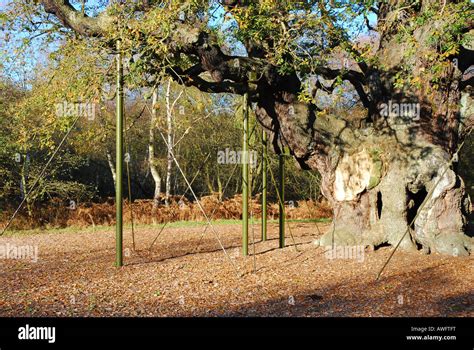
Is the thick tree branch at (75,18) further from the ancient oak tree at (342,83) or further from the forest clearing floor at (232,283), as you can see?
the forest clearing floor at (232,283)

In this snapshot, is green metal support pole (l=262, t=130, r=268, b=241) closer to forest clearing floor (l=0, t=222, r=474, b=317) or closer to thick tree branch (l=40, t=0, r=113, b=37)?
forest clearing floor (l=0, t=222, r=474, b=317)

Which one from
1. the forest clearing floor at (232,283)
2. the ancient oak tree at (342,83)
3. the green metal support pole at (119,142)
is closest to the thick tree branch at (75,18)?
the ancient oak tree at (342,83)

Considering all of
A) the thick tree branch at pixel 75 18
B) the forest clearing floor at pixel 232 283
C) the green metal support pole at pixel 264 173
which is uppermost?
the thick tree branch at pixel 75 18

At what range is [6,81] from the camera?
14305 mm

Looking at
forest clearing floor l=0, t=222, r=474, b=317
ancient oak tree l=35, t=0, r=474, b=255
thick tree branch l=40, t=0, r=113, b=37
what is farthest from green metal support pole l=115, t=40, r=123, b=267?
thick tree branch l=40, t=0, r=113, b=37

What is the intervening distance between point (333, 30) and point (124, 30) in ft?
10.0

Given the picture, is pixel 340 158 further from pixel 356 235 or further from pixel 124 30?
pixel 124 30

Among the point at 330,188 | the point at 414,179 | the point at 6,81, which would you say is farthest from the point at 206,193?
the point at 414,179

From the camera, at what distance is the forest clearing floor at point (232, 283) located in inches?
205

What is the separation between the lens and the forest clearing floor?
5.22 meters

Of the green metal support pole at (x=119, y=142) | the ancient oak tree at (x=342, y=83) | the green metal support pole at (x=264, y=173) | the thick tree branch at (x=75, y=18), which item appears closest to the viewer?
the green metal support pole at (x=119, y=142)

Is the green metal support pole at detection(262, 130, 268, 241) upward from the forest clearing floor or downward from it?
upward

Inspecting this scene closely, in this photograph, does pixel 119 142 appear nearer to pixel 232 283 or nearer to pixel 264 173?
pixel 232 283

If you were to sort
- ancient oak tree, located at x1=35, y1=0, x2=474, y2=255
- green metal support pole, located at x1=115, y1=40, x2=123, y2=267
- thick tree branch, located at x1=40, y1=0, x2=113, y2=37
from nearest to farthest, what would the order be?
green metal support pole, located at x1=115, y1=40, x2=123, y2=267 < ancient oak tree, located at x1=35, y1=0, x2=474, y2=255 < thick tree branch, located at x1=40, y1=0, x2=113, y2=37
